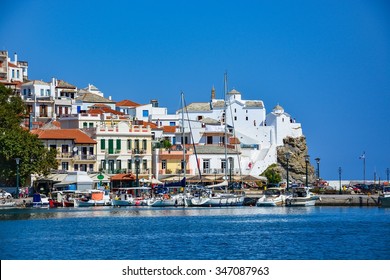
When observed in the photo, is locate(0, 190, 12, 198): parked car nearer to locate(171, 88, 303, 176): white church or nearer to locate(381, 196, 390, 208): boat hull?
locate(171, 88, 303, 176): white church

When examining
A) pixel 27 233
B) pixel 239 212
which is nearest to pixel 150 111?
pixel 239 212

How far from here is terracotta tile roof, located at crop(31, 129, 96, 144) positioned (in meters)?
102

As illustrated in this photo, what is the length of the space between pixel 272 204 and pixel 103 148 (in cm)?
1943

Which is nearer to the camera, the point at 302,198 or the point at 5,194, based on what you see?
the point at 5,194

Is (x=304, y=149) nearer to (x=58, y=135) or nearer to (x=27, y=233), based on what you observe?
(x=58, y=135)

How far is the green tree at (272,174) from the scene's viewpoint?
119250 mm

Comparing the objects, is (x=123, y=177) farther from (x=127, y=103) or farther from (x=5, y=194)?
(x=127, y=103)

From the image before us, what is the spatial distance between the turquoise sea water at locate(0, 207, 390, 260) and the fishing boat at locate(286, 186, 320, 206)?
7269 mm

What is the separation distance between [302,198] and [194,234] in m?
34.4

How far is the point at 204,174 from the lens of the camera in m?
112

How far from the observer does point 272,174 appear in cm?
12106

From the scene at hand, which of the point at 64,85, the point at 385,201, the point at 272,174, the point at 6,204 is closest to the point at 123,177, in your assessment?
the point at 6,204

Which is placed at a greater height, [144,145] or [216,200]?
[144,145]

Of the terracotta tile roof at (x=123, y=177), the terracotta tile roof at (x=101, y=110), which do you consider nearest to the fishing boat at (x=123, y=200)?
the terracotta tile roof at (x=123, y=177)
